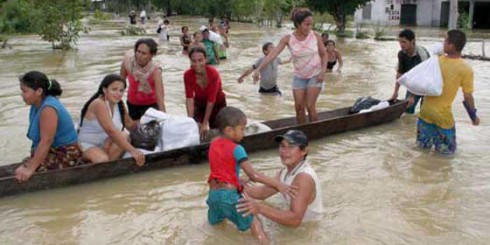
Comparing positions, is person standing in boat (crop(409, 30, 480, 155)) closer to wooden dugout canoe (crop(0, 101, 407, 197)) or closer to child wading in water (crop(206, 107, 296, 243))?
wooden dugout canoe (crop(0, 101, 407, 197))

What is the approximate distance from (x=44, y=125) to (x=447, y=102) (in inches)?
180

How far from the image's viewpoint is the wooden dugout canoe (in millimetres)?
5203

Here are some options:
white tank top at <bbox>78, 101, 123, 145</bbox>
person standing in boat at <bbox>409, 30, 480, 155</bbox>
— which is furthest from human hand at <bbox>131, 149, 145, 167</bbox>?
person standing in boat at <bbox>409, 30, 480, 155</bbox>

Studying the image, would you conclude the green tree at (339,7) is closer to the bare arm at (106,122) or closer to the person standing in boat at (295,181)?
the bare arm at (106,122)

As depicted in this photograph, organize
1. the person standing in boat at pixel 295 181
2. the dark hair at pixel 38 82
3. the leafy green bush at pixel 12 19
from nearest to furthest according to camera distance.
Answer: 1. the person standing in boat at pixel 295 181
2. the dark hair at pixel 38 82
3. the leafy green bush at pixel 12 19

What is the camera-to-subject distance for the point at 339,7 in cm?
2927

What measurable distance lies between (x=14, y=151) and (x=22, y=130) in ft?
4.11

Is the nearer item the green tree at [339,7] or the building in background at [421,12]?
the green tree at [339,7]

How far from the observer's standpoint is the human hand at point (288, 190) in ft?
13.2

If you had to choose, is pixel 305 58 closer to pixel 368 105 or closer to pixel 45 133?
pixel 368 105

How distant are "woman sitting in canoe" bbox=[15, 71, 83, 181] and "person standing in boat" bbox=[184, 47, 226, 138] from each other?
171 cm

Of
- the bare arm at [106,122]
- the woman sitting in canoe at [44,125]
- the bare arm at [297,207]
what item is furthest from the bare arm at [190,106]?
the bare arm at [297,207]

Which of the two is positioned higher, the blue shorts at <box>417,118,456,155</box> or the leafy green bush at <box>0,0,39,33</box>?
the leafy green bush at <box>0,0,39,33</box>

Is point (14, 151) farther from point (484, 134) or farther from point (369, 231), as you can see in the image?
point (484, 134)
